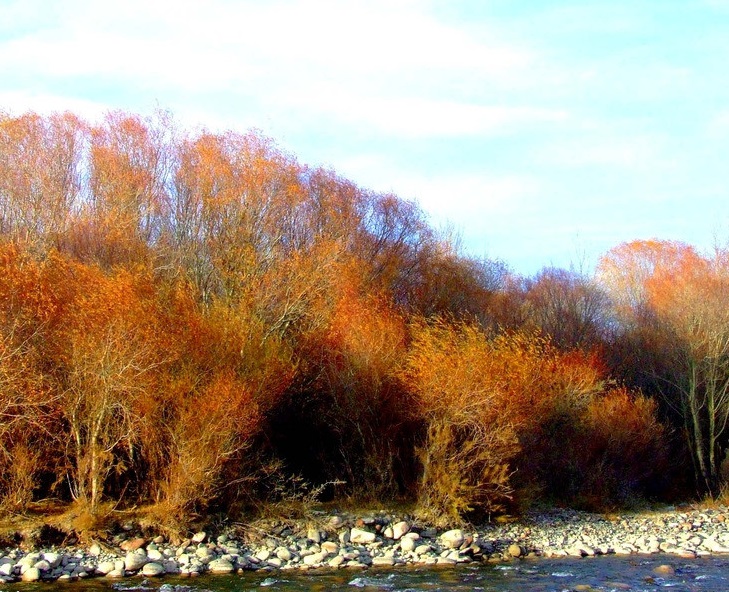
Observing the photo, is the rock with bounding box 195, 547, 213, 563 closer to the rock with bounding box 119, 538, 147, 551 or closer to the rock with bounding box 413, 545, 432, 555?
the rock with bounding box 119, 538, 147, 551

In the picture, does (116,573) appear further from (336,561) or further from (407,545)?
(407,545)

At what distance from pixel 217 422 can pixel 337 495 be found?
7494 mm

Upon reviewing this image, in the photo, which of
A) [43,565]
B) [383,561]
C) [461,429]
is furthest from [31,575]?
[461,429]

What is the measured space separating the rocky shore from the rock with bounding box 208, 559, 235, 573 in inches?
1.1

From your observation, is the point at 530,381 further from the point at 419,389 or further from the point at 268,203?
the point at 268,203

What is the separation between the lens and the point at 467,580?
22.9 metres

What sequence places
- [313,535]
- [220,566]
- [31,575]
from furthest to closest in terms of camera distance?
[313,535]
[220,566]
[31,575]

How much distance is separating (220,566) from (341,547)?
442 cm

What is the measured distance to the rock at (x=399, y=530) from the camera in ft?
92.8

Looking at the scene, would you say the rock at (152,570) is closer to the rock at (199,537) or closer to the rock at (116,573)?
the rock at (116,573)

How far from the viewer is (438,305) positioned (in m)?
50.5

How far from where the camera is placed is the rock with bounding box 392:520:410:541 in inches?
1114

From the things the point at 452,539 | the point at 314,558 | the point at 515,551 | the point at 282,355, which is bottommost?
the point at 515,551

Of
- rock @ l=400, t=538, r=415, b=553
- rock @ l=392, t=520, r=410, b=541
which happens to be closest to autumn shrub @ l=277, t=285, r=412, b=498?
rock @ l=392, t=520, r=410, b=541
